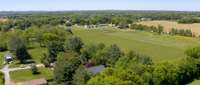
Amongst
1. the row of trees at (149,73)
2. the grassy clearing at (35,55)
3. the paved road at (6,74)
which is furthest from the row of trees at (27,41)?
the row of trees at (149,73)

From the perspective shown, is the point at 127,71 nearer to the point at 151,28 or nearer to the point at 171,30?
the point at 171,30

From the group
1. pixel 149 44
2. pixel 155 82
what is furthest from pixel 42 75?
pixel 149 44

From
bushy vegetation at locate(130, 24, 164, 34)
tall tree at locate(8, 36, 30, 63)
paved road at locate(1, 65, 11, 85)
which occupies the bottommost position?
paved road at locate(1, 65, 11, 85)

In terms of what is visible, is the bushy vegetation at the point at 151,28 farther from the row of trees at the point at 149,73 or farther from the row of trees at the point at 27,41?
the row of trees at the point at 149,73

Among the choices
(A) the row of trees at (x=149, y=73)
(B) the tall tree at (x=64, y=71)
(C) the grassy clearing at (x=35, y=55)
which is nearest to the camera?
(A) the row of trees at (x=149, y=73)

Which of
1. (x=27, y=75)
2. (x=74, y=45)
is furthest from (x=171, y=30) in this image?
(x=27, y=75)

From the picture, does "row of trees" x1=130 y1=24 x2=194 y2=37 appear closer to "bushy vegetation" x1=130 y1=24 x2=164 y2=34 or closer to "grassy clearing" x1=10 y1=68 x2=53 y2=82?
"bushy vegetation" x1=130 y1=24 x2=164 y2=34

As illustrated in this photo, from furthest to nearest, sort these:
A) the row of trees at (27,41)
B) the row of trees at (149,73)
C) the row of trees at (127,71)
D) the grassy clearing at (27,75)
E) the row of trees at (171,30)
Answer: the row of trees at (171,30) → the row of trees at (27,41) → the grassy clearing at (27,75) → the row of trees at (127,71) → the row of trees at (149,73)

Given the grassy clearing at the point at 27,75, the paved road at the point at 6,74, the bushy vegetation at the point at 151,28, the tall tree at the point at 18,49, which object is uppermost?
the tall tree at the point at 18,49

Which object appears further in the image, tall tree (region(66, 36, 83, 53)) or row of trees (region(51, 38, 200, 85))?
tall tree (region(66, 36, 83, 53))

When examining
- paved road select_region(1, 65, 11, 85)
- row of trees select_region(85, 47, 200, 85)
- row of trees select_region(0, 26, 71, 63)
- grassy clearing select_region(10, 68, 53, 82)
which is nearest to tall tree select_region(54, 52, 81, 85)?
row of trees select_region(85, 47, 200, 85)
